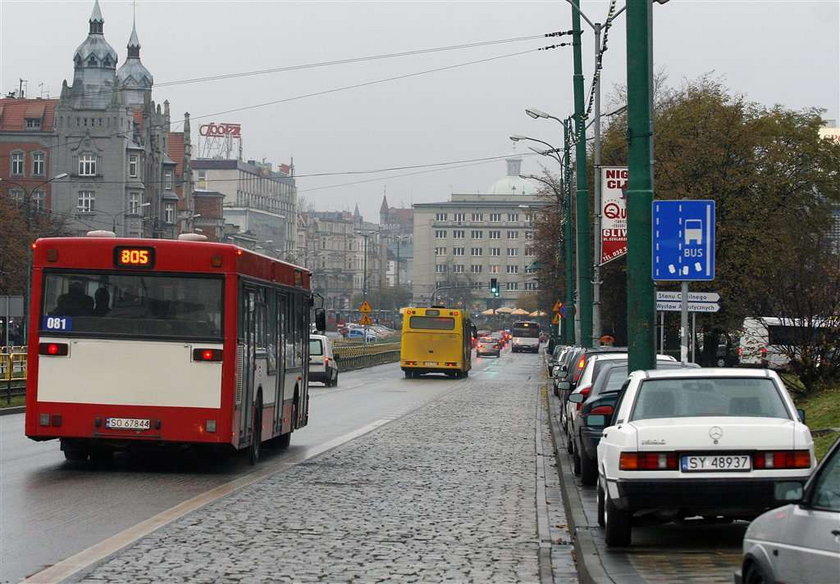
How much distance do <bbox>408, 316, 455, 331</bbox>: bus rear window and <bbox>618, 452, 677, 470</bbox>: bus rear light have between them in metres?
54.2

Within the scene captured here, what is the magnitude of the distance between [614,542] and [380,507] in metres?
3.95

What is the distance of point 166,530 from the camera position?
1252 centimetres

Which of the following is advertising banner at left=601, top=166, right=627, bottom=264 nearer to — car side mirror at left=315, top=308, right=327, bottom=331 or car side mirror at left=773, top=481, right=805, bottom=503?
car side mirror at left=315, top=308, right=327, bottom=331

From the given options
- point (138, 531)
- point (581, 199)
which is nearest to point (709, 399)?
point (138, 531)

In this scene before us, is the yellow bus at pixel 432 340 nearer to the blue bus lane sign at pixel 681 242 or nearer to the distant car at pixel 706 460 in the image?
the blue bus lane sign at pixel 681 242

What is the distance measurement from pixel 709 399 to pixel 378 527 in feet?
10.7

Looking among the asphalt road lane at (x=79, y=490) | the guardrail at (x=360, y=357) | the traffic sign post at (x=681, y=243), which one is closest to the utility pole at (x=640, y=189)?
the traffic sign post at (x=681, y=243)

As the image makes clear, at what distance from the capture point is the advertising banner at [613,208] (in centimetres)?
3088

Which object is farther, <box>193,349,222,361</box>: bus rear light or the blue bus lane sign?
<box>193,349,222,361</box>: bus rear light

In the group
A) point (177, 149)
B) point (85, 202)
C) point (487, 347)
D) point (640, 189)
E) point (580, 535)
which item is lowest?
point (580, 535)

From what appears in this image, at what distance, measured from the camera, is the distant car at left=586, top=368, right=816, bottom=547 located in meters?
10.8

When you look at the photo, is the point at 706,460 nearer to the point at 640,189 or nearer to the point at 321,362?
the point at 640,189

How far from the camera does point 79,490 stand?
15.8 meters

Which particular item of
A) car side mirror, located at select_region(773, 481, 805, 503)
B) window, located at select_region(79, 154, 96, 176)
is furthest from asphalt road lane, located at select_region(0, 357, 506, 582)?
window, located at select_region(79, 154, 96, 176)
